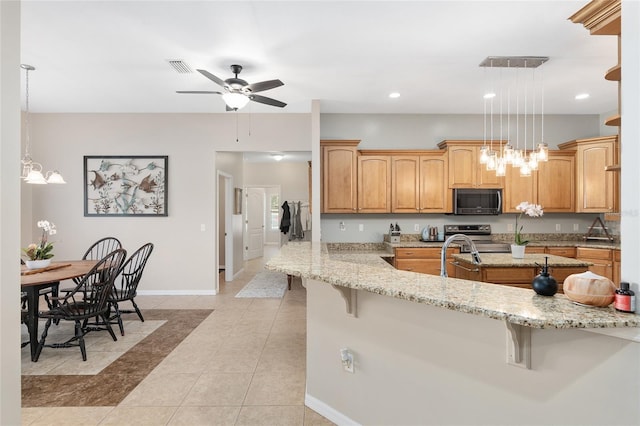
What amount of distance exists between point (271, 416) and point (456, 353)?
1355mm

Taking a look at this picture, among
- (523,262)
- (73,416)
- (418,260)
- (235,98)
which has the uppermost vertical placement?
(235,98)

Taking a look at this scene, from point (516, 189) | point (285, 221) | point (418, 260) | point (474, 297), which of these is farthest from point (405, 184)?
point (285, 221)

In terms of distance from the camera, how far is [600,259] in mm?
4398

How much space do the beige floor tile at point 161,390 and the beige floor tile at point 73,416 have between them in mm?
147

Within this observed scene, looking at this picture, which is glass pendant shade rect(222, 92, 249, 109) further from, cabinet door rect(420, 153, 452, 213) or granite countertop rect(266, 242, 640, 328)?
cabinet door rect(420, 153, 452, 213)

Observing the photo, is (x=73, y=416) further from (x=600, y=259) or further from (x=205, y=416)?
(x=600, y=259)

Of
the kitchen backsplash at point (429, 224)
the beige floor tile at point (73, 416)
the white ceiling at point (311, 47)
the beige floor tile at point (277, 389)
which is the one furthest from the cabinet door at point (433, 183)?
the beige floor tile at point (73, 416)

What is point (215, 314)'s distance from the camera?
4320mm

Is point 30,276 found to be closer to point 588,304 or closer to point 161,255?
point 161,255

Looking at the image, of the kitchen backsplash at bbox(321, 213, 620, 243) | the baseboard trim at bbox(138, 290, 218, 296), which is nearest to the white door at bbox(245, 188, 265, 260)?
the baseboard trim at bbox(138, 290, 218, 296)

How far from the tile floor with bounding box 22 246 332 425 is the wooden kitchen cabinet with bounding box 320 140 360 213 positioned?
5.56 ft

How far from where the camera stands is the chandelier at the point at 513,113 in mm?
3361

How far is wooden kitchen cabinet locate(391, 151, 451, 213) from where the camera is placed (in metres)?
4.98

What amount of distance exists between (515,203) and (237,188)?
17.0 feet
